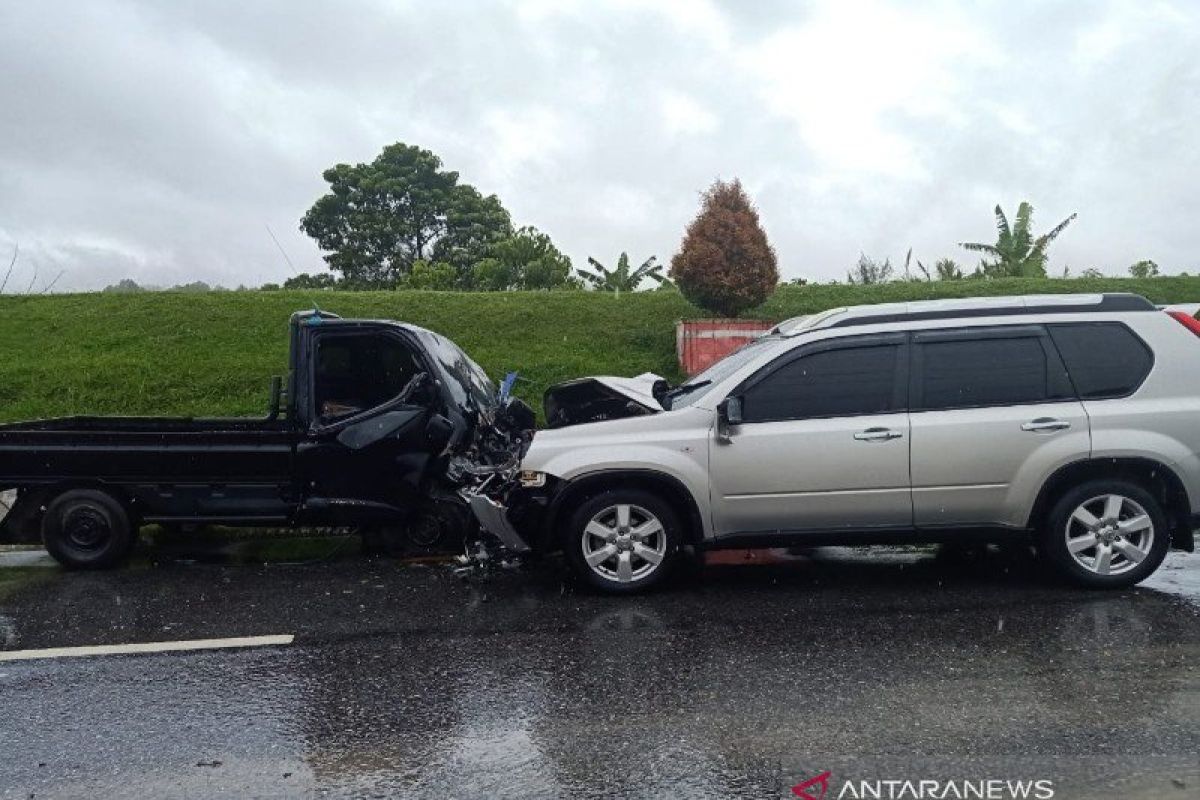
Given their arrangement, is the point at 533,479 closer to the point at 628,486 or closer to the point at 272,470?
the point at 628,486

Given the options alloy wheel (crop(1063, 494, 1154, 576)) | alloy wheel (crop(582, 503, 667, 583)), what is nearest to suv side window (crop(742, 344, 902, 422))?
alloy wheel (crop(582, 503, 667, 583))

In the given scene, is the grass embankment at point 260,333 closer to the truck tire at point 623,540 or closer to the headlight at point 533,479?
the headlight at point 533,479

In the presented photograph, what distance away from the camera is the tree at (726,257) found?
43.9ft

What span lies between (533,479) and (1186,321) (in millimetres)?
4192

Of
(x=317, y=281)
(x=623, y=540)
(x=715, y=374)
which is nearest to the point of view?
(x=623, y=540)

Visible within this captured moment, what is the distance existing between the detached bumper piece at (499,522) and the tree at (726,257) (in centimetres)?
798

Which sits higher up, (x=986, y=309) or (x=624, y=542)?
(x=986, y=309)

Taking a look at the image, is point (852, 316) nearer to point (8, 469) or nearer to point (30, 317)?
point (8, 469)

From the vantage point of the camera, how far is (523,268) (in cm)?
3025

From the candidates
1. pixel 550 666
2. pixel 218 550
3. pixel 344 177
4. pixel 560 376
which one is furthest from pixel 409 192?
pixel 550 666

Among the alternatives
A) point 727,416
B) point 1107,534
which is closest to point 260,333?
point 727,416

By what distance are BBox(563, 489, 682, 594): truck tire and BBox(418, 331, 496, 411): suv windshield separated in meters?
1.92

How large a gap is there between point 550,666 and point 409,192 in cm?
4609

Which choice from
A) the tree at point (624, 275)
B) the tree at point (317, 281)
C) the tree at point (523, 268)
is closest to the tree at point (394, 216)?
the tree at point (317, 281)
